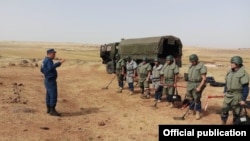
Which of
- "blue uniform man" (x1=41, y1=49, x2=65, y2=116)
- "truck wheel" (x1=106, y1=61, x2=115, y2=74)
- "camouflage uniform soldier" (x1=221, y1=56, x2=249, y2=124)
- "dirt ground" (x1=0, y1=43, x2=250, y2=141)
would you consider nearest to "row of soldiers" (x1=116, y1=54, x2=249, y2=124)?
"camouflage uniform soldier" (x1=221, y1=56, x2=249, y2=124)

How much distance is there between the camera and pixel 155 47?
73.5ft

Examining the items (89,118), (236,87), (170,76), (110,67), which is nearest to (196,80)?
(170,76)

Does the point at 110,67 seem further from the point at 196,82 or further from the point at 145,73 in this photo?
the point at 196,82

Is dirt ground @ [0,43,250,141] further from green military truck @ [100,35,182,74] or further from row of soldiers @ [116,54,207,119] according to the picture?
green military truck @ [100,35,182,74]

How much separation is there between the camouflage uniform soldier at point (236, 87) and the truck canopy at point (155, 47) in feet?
42.5

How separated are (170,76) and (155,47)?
8818 millimetres

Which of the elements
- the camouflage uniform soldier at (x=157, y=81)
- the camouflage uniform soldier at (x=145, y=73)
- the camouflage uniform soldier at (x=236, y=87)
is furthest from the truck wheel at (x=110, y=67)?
the camouflage uniform soldier at (x=236, y=87)

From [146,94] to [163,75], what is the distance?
2.61 m

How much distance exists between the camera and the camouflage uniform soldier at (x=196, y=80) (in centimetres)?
1129

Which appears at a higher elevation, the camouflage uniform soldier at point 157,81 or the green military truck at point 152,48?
the green military truck at point 152,48

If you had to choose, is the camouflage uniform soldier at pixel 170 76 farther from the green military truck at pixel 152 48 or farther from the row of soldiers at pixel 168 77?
the green military truck at pixel 152 48

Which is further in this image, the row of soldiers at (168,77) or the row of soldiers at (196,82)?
the row of soldiers at (168,77)

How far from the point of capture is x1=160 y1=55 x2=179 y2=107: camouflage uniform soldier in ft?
44.8

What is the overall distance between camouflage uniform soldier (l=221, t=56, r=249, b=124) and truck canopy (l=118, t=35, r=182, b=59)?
13.0 m
